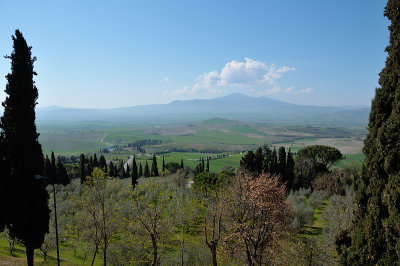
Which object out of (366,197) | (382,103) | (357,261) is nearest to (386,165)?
(366,197)

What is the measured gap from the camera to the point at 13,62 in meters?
17.8

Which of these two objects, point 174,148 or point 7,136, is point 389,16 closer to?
point 7,136

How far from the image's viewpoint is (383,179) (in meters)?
10.6

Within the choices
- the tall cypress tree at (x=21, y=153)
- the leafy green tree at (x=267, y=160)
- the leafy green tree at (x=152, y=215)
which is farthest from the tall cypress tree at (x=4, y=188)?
the leafy green tree at (x=267, y=160)

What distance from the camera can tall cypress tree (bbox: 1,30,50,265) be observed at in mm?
17500

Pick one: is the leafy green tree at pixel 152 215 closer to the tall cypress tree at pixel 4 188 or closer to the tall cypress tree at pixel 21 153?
the tall cypress tree at pixel 21 153

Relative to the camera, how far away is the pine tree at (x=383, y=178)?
988 centimetres

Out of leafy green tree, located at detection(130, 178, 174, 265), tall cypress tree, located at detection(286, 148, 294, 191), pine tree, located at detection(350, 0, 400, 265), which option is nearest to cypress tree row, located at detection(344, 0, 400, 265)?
pine tree, located at detection(350, 0, 400, 265)

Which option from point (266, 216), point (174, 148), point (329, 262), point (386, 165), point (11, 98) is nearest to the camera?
point (386, 165)

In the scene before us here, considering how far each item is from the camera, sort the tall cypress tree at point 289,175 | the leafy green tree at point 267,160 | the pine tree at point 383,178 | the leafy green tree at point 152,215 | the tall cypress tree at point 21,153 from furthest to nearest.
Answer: the leafy green tree at point 267,160, the tall cypress tree at point 289,175, the tall cypress tree at point 21,153, the leafy green tree at point 152,215, the pine tree at point 383,178

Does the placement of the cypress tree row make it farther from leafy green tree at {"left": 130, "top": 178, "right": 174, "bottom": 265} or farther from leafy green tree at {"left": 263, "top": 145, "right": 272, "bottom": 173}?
leafy green tree at {"left": 263, "top": 145, "right": 272, "bottom": 173}

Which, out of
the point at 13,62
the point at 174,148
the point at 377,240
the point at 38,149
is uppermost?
the point at 13,62

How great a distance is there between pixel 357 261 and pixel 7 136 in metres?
22.3

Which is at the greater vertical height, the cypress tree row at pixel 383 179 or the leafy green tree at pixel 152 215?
the cypress tree row at pixel 383 179
